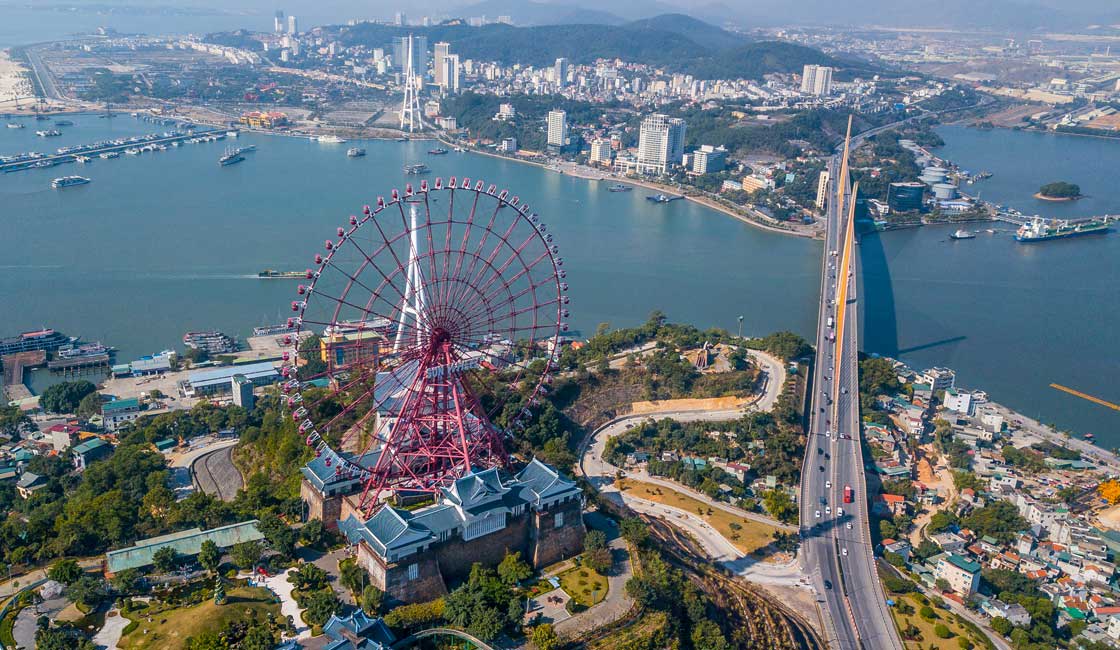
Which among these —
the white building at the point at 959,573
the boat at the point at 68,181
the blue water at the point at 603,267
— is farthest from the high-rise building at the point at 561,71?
the white building at the point at 959,573

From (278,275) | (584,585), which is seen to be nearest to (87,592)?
(584,585)

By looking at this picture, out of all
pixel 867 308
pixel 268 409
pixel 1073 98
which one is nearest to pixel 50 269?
pixel 268 409

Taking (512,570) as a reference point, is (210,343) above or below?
below

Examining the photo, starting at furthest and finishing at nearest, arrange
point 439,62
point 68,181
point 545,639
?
point 439,62 → point 68,181 → point 545,639

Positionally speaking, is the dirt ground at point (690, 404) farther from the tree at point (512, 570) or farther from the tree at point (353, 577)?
the tree at point (353, 577)

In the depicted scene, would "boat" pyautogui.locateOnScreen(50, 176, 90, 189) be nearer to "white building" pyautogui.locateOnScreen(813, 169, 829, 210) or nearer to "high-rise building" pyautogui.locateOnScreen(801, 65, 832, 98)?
"white building" pyautogui.locateOnScreen(813, 169, 829, 210)

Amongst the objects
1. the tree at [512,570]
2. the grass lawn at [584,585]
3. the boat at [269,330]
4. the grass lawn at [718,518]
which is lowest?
the grass lawn at [718,518]

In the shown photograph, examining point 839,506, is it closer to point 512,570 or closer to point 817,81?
point 512,570
